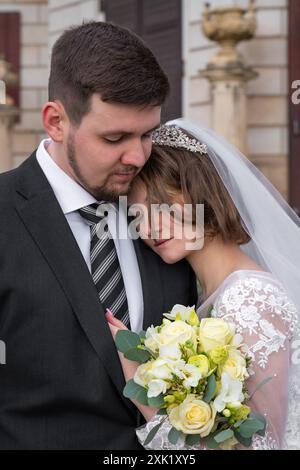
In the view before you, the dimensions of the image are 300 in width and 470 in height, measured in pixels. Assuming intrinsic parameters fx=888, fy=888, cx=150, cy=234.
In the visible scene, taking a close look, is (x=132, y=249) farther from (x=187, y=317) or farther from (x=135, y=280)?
(x=187, y=317)

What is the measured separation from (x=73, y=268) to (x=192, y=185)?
0.46m

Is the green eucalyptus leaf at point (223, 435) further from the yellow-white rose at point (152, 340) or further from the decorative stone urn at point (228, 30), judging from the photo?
the decorative stone urn at point (228, 30)

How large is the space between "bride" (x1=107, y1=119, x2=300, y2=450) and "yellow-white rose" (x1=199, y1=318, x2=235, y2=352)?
0.11 m

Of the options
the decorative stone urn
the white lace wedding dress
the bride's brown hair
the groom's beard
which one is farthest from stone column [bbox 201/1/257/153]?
the groom's beard

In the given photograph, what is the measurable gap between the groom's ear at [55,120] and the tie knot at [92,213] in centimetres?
20

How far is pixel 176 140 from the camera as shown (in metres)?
2.65

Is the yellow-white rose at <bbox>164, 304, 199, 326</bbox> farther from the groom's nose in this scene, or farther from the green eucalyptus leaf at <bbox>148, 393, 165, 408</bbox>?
the groom's nose

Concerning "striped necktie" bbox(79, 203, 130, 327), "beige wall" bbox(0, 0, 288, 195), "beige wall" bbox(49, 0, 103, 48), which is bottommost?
"striped necktie" bbox(79, 203, 130, 327)

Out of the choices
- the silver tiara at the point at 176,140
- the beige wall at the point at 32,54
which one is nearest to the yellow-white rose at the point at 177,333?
the silver tiara at the point at 176,140

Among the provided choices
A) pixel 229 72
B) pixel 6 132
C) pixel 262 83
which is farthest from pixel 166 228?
pixel 6 132

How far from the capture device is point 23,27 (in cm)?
1525

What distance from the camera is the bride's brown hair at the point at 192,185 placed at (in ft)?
8.38

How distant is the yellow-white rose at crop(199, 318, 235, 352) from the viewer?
7.48 ft
